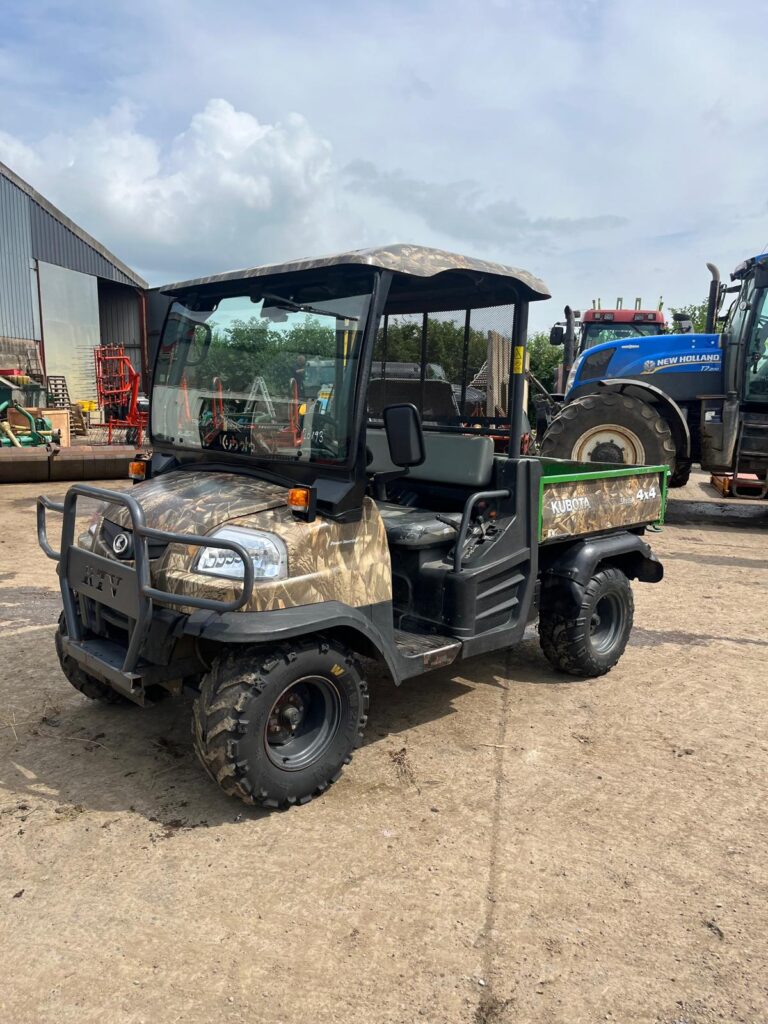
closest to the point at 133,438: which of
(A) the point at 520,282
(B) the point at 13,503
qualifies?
(B) the point at 13,503

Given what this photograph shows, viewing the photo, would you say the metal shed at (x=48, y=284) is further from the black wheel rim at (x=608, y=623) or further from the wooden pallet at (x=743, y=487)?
the black wheel rim at (x=608, y=623)

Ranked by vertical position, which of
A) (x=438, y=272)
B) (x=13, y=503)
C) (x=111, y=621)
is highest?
(x=438, y=272)

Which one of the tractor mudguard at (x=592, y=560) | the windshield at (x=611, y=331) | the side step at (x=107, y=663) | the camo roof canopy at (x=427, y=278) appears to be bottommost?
the side step at (x=107, y=663)

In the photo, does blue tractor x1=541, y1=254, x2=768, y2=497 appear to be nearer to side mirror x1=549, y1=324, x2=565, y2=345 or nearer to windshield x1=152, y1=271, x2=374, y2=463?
side mirror x1=549, y1=324, x2=565, y2=345

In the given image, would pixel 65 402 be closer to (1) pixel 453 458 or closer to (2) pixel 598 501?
(1) pixel 453 458

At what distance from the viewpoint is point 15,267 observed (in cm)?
2044

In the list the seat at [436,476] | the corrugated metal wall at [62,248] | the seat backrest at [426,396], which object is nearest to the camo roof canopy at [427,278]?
the seat backrest at [426,396]

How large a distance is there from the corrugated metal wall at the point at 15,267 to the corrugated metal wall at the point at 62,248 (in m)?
0.34

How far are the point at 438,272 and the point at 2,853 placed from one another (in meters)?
2.87

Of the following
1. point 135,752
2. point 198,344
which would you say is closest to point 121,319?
point 198,344

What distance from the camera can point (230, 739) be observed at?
2820mm

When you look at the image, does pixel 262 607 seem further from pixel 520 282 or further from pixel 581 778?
pixel 520 282

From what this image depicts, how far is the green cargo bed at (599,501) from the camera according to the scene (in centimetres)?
414

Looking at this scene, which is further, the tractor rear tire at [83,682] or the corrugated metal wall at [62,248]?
the corrugated metal wall at [62,248]
